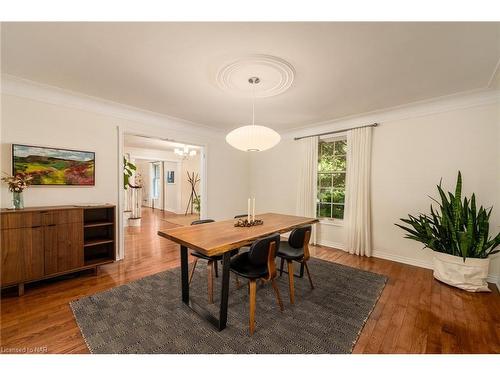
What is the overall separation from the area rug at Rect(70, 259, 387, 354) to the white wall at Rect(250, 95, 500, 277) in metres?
1.12

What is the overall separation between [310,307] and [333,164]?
2980 millimetres

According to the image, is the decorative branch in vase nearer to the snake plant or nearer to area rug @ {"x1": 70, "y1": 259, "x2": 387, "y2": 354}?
area rug @ {"x1": 70, "y1": 259, "x2": 387, "y2": 354}

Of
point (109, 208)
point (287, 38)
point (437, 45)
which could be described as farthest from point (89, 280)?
point (437, 45)

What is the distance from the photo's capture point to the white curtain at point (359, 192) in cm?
363

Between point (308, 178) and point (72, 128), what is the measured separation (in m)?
4.07

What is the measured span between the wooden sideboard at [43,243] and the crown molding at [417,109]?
4079 mm

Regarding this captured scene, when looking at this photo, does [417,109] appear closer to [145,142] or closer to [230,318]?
[230,318]

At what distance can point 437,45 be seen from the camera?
178 centimetres

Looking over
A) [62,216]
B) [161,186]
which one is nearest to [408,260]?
[62,216]

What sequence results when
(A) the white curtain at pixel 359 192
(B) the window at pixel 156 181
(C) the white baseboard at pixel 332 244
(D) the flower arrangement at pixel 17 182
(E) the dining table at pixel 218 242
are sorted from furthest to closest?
(B) the window at pixel 156 181 → (C) the white baseboard at pixel 332 244 → (A) the white curtain at pixel 359 192 → (D) the flower arrangement at pixel 17 182 → (E) the dining table at pixel 218 242

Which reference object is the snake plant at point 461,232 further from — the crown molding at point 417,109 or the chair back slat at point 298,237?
the chair back slat at point 298,237

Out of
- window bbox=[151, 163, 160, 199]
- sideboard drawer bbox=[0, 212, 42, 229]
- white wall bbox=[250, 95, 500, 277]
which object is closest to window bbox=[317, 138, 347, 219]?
white wall bbox=[250, 95, 500, 277]

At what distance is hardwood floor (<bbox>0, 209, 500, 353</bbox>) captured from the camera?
1.59 m

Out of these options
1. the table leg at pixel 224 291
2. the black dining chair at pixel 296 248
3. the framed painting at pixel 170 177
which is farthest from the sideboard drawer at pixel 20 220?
the framed painting at pixel 170 177
